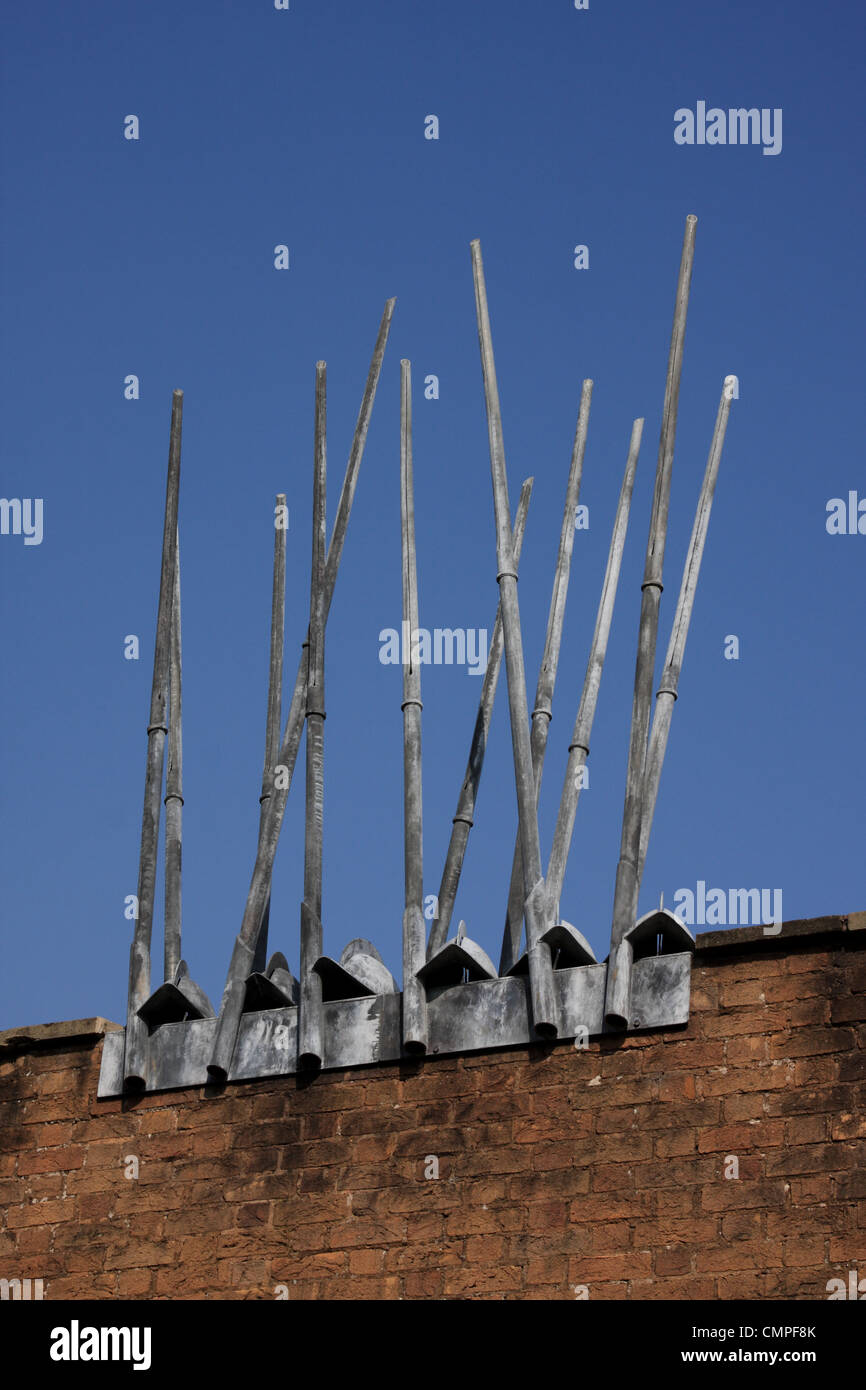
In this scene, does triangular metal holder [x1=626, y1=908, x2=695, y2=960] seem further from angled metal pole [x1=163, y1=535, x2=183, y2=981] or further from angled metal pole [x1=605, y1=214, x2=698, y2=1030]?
angled metal pole [x1=163, y1=535, x2=183, y2=981]

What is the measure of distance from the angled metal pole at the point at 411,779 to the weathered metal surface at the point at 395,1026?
0.12 meters

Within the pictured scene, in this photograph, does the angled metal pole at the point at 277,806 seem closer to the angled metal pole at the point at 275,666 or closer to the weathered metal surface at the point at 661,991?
the angled metal pole at the point at 275,666

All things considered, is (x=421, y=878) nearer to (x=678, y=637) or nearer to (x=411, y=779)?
(x=411, y=779)

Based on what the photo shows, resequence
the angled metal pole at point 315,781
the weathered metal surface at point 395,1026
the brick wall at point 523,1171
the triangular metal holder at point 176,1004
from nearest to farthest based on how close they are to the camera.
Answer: the brick wall at point 523,1171
the weathered metal surface at point 395,1026
the angled metal pole at point 315,781
the triangular metal holder at point 176,1004

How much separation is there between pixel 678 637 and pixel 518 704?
3.60ft

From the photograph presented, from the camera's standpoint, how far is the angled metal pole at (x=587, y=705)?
12.0m

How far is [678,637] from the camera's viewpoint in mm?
12422

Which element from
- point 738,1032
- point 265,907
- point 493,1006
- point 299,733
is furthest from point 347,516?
point 738,1032

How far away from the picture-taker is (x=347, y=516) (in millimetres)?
13695

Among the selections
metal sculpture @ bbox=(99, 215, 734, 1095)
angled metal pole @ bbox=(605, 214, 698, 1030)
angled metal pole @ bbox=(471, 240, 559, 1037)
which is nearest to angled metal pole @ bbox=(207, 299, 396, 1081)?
metal sculpture @ bbox=(99, 215, 734, 1095)

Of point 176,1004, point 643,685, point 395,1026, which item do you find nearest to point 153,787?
point 176,1004

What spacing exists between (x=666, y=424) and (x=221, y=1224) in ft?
18.2

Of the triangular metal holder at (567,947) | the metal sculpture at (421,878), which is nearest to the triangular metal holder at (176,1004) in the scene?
the metal sculpture at (421,878)
